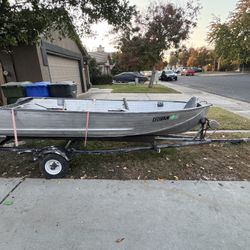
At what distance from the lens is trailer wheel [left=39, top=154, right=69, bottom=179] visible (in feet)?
9.92

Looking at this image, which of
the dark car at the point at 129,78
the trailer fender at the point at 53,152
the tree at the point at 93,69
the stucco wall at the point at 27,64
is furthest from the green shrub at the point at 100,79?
the trailer fender at the point at 53,152

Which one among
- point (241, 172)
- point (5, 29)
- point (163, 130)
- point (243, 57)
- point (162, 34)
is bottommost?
point (241, 172)

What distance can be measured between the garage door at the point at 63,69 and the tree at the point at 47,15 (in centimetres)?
403

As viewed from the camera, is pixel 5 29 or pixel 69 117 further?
pixel 5 29

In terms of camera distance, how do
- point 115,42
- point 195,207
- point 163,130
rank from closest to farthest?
point 195,207
point 163,130
point 115,42

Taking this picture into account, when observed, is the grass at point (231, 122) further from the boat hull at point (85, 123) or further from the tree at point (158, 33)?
the tree at point (158, 33)

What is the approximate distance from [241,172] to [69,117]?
112 inches

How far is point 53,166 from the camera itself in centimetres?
306

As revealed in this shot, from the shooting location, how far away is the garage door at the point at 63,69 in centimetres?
926

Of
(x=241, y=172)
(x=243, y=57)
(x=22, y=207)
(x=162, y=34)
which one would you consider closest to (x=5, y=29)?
(x=22, y=207)

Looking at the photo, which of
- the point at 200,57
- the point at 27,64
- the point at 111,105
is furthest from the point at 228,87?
the point at 200,57

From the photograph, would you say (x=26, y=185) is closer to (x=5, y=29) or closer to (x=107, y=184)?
(x=107, y=184)

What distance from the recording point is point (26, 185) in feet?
9.58

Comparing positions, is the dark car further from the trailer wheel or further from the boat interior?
the trailer wheel
